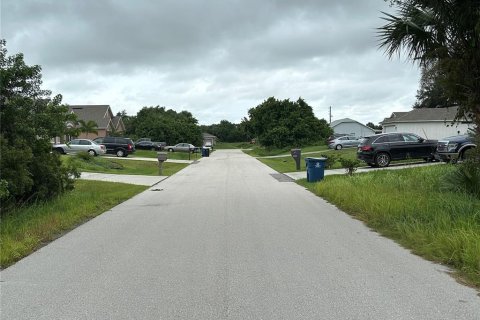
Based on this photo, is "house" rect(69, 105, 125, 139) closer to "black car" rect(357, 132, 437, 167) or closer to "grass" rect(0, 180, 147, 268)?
"black car" rect(357, 132, 437, 167)

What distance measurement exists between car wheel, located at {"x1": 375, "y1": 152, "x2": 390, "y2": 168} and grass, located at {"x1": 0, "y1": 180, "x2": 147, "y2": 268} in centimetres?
1256

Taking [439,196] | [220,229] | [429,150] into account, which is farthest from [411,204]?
[429,150]

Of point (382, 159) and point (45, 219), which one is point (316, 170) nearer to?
point (382, 159)

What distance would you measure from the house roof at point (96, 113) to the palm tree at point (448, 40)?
66.8 m

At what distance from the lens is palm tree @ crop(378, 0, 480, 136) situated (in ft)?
35.5

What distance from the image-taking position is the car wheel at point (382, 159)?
2359 centimetres

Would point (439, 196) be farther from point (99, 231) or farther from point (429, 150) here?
point (429, 150)

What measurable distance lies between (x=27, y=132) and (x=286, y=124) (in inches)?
2238

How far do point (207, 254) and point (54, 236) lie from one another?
333 centimetres

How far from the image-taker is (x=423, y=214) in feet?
29.5

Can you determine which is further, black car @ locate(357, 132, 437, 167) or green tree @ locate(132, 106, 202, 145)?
green tree @ locate(132, 106, 202, 145)

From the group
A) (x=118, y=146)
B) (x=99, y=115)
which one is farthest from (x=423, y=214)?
(x=99, y=115)

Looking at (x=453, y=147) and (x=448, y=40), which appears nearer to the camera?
(x=448, y=40)

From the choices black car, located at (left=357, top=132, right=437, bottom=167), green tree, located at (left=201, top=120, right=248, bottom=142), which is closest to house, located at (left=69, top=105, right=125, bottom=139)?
black car, located at (left=357, top=132, right=437, bottom=167)
